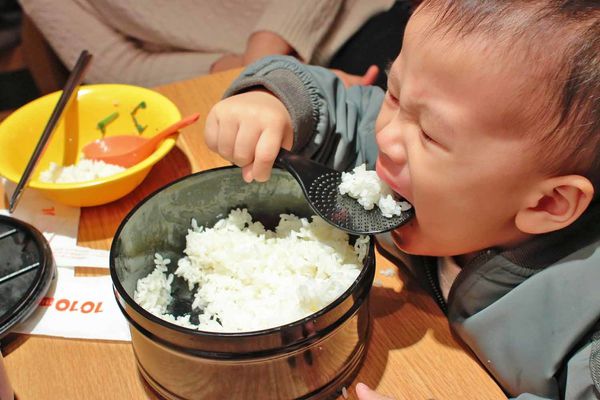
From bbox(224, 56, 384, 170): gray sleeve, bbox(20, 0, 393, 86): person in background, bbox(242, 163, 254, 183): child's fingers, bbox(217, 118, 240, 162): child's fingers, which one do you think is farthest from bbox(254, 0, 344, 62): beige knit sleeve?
bbox(242, 163, 254, 183): child's fingers

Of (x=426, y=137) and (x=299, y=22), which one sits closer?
(x=426, y=137)

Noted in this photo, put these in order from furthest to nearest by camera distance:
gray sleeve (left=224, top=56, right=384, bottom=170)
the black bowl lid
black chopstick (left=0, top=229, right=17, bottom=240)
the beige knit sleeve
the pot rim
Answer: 1. the beige knit sleeve
2. gray sleeve (left=224, top=56, right=384, bottom=170)
3. black chopstick (left=0, top=229, right=17, bottom=240)
4. the black bowl lid
5. the pot rim

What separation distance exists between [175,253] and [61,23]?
1.33m

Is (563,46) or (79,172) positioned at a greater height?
(563,46)

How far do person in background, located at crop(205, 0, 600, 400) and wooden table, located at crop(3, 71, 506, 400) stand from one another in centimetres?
4

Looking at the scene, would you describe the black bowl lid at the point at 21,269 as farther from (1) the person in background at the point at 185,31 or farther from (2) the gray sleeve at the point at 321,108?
(1) the person in background at the point at 185,31

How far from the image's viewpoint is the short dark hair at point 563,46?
2.23 feet

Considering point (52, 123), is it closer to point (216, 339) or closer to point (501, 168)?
point (216, 339)

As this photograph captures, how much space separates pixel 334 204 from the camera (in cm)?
84

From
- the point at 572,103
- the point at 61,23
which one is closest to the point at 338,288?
the point at 572,103

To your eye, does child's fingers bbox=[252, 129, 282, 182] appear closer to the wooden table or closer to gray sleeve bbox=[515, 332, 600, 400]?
the wooden table

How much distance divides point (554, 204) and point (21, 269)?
799mm

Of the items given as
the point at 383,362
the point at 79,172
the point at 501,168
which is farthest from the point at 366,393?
the point at 79,172

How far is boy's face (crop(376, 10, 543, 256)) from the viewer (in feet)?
2.32
